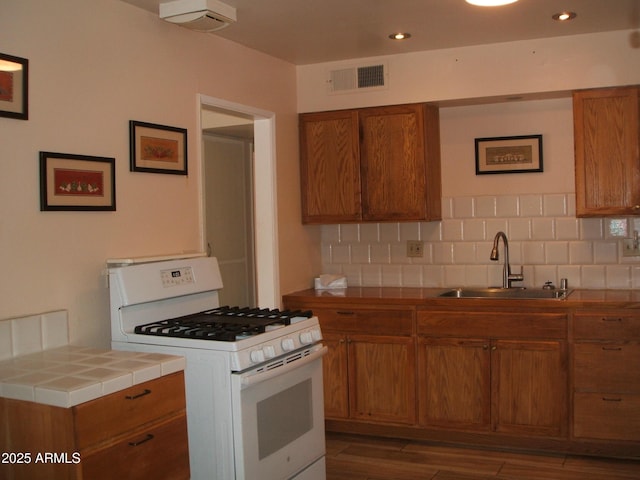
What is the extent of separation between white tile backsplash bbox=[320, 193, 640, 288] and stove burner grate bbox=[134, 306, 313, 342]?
1.59 m

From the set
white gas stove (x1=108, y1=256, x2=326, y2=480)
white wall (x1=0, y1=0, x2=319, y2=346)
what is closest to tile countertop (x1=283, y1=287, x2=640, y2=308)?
white gas stove (x1=108, y1=256, x2=326, y2=480)

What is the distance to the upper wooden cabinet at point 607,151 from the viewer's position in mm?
3885

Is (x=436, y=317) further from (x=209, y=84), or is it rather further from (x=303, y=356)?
(x=209, y=84)

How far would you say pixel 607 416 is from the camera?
12.2ft

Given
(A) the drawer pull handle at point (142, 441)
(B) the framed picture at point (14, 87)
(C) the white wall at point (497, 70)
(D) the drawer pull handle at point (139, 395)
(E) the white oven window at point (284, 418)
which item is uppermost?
(C) the white wall at point (497, 70)

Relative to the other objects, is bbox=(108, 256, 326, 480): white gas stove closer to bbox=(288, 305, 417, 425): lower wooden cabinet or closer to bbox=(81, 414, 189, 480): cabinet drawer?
bbox=(81, 414, 189, 480): cabinet drawer

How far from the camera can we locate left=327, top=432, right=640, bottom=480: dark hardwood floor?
3.61 meters

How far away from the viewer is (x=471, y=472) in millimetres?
3666

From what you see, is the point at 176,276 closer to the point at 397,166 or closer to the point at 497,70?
the point at 397,166

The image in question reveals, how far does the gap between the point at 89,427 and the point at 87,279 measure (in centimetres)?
97

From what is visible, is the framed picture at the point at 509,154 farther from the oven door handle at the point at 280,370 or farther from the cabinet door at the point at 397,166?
the oven door handle at the point at 280,370

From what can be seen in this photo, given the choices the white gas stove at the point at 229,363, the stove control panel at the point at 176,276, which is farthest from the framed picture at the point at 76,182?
the stove control panel at the point at 176,276

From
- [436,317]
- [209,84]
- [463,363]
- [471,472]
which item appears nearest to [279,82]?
[209,84]

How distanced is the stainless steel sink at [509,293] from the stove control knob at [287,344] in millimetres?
1523
